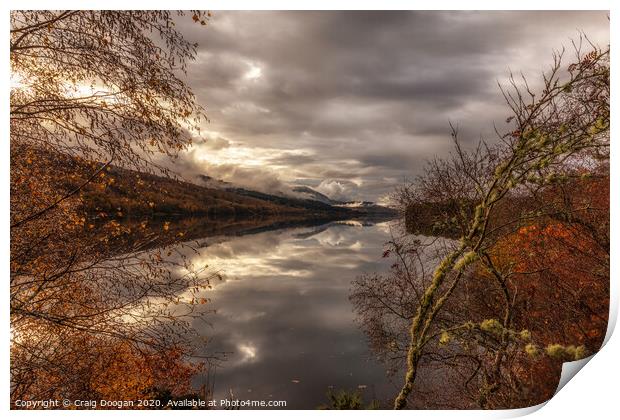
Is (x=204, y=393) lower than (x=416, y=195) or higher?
lower

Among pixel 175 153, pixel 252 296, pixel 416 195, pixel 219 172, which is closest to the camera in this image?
pixel 175 153

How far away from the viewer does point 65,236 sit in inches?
169

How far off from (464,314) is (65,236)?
667cm

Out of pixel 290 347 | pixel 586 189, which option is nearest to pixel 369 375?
pixel 290 347

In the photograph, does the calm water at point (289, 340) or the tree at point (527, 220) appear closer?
the tree at point (527, 220)

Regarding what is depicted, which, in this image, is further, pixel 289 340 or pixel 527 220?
pixel 289 340

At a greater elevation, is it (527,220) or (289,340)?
(527,220)

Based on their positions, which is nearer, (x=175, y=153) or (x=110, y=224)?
(x=110, y=224)

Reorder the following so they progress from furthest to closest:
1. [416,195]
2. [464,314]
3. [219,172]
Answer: [464,314]
[416,195]
[219,172]

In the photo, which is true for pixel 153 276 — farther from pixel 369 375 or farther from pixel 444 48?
pixel 444 48

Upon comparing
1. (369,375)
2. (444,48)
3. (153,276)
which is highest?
(444,48)

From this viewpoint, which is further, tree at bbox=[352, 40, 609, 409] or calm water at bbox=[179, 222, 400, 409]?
calm water at bbox=[179, 222, 400, 409]

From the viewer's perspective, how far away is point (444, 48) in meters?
4.43

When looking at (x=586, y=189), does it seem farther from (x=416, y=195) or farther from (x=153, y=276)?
(x=153, y=276)
